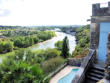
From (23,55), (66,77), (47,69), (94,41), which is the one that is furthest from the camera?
(23,55)

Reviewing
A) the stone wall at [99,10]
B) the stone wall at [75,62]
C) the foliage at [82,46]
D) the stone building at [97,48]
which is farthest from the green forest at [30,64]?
the stone wall at [99,10]

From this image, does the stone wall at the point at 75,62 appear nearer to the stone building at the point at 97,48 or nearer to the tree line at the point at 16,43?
the stone building at the point at 97,48

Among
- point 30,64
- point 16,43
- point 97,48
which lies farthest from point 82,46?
point 16,43


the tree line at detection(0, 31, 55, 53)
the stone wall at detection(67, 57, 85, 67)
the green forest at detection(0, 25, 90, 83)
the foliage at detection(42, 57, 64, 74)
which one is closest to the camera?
the green forest at detection(0, 25, 90, 83)

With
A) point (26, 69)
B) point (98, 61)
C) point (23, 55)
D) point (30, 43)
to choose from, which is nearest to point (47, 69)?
point (23, 55)

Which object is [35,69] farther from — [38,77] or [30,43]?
[30,43]

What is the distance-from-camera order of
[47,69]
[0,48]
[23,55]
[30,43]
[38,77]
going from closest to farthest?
1. [38,77]
2. [47,69]
3. [23,55]
4. [0,48]
5. [30,43]

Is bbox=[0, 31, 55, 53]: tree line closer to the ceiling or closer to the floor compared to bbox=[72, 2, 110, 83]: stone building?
closer to the floor

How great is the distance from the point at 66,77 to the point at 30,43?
27.4 metres

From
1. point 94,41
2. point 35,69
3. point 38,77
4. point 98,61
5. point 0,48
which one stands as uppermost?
point 94,41

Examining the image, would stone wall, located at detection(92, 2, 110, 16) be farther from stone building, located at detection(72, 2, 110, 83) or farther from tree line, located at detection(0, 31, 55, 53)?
tree line, located at detection(0, 31, 55, 53)

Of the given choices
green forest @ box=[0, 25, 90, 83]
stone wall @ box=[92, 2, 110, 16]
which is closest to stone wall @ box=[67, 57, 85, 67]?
green forest @ box=[0, 25, 90, 83]

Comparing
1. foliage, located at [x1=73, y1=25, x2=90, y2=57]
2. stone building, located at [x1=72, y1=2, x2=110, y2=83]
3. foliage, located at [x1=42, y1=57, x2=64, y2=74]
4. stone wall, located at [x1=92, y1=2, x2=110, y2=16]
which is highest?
stone wall, located at [x1=92, y1=2, x2=110, y2=16]

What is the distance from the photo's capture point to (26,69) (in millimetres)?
5047
